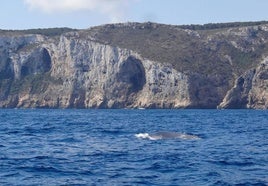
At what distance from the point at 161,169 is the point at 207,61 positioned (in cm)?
16367

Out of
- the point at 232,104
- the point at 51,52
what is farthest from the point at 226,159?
the point at 51,52

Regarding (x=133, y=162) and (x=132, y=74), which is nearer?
(x=133, y=162)

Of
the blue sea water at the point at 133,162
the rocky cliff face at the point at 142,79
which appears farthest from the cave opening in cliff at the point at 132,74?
the blue sea water at the point at 133,162

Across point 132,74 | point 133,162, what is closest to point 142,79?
point 132,74

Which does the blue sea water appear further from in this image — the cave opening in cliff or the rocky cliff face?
the cave opening in cliff

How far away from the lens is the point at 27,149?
141ft

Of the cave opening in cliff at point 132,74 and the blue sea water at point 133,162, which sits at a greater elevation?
the cave opening in cliff at point 132,74

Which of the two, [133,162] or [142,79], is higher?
[142,79]

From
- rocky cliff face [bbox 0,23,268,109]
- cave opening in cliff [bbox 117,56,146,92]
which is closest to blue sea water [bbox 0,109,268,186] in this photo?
rocky cliff face [bbox 0,23,268,109]

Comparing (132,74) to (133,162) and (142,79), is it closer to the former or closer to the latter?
(142,79)

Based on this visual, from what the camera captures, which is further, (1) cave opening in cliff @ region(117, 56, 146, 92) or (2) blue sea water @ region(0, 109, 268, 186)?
(1) cave opening in cliff @ region(117, 56, 146, 92)

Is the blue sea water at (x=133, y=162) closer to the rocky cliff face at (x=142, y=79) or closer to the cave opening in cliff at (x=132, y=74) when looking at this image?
the rocky cliff face at (x=142, y=79)

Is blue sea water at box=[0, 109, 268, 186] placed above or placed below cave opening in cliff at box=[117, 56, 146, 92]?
below

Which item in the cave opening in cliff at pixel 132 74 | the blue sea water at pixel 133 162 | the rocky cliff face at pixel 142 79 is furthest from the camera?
the cave opening in cliff at pixel 132 74
